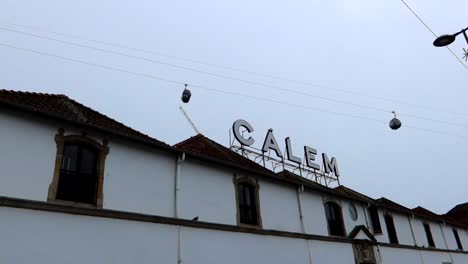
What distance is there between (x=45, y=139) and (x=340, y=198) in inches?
668

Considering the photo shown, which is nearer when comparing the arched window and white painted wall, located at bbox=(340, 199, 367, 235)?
the arched window

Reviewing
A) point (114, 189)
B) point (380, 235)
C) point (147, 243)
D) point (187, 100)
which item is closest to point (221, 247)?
point (147, 243)

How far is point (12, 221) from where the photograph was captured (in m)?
9.92

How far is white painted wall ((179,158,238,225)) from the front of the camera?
14.5 meters

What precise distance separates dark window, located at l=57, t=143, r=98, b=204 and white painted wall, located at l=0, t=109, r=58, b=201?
0.44 m

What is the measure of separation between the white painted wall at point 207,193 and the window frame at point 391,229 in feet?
49.6

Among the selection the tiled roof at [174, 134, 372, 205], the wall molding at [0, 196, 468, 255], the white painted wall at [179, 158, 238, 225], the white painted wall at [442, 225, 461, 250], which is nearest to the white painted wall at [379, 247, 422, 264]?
the tiled roof at [174, 134, 372, 205]

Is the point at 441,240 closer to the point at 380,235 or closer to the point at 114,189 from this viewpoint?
the point at 380,235

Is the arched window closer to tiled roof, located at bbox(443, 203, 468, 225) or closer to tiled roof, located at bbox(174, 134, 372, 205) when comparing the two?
tiled roof, located at bbox(174, 134, 372, 205)

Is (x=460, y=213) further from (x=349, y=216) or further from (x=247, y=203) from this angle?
(x=247, y=203)

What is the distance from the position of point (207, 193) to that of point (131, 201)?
3.59 meters

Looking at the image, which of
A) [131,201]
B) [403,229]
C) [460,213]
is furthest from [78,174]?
[460,213]

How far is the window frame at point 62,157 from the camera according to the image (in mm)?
11079

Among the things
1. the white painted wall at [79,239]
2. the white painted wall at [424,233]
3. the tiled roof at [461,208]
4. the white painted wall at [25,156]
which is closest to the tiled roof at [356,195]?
the white painted wall at [424,233]
